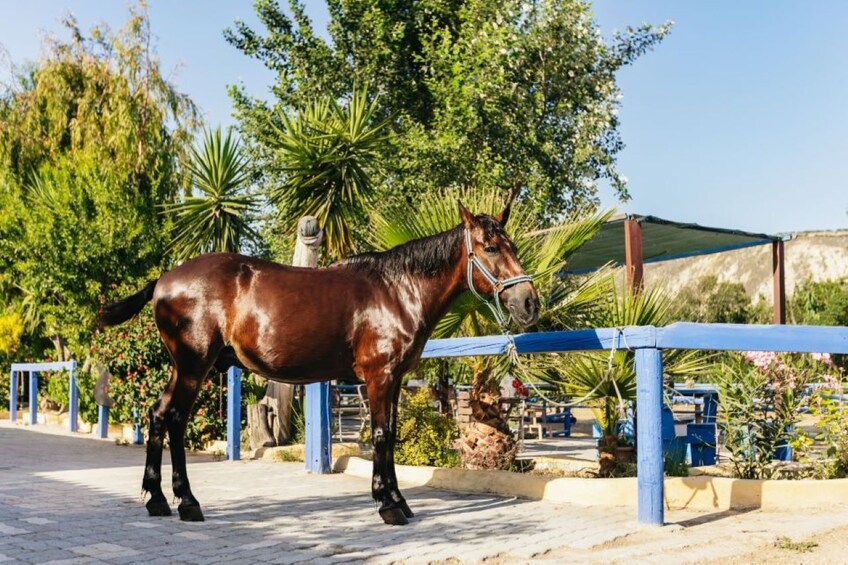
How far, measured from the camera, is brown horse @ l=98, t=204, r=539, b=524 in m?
5.78

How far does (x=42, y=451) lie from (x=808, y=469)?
971 cm

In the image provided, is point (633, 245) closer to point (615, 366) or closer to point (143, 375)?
point (615, 366)

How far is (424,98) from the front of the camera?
22.5 meters

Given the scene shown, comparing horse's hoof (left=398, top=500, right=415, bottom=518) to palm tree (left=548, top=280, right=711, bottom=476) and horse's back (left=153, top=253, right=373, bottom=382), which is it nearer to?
horse's back (left=153, top=253, right=373, bottom=382)

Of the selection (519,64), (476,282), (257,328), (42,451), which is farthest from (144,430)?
(519,64)

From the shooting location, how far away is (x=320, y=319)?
584 cm

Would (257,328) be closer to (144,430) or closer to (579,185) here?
(144,430)

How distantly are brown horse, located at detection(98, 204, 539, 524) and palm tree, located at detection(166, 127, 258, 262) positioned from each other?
746 centimetres

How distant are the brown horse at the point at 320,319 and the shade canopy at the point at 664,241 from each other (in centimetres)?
562

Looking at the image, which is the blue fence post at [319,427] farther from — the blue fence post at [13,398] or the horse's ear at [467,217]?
the blue fence post at [13,398]

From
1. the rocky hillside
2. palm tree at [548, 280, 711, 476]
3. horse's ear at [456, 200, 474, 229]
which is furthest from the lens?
the rocky hillside

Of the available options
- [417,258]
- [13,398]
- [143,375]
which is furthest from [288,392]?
[13,398]

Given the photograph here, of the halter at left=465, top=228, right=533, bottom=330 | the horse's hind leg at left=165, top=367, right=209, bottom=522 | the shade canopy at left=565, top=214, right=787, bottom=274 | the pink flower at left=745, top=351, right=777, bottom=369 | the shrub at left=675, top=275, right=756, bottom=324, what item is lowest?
the horse's hind leg at left=165, top=367, right=209, bottom=522

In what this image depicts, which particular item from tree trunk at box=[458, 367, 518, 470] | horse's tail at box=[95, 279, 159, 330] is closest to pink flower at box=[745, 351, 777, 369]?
tree trunk at box=[458, 367, 518, 470]
